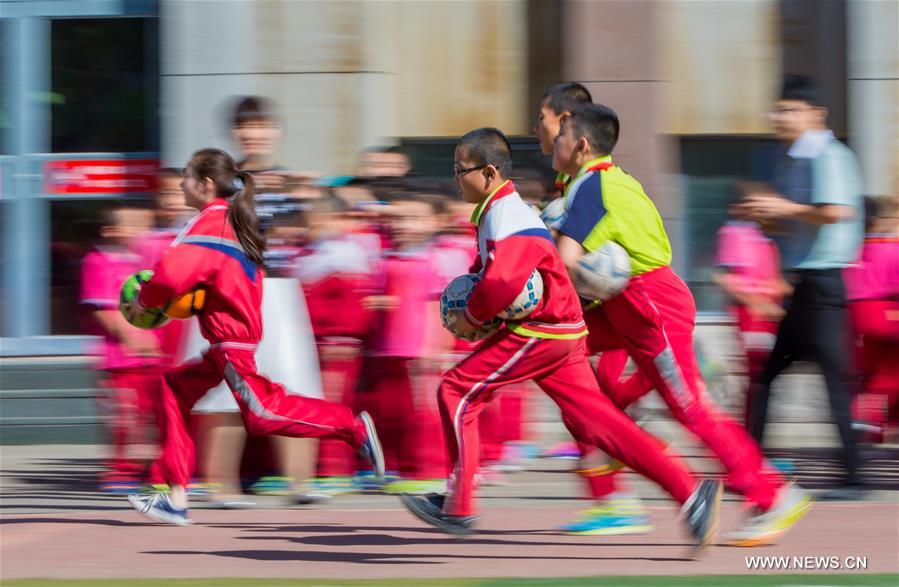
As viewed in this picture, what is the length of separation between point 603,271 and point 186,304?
200cm

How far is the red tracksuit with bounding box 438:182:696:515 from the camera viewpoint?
5.24 meters

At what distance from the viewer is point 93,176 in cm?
1054

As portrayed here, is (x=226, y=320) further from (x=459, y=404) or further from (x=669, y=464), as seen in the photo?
(x=669, y=464)

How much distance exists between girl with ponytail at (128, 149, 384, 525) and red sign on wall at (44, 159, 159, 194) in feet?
13.9

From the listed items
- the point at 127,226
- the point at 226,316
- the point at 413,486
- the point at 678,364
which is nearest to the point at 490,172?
the point at 678,364

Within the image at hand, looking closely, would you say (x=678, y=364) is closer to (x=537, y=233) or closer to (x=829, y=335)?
(x=537, y=233)

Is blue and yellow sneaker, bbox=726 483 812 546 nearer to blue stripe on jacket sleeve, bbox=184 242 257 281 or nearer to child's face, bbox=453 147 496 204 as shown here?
child's face, bbox=453 147 496 204

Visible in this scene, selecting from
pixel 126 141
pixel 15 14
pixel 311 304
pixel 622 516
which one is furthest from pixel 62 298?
pixel 622 516

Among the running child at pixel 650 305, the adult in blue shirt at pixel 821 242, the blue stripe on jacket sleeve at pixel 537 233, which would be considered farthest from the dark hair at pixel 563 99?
the adult in blue shirt at pixel 821 242

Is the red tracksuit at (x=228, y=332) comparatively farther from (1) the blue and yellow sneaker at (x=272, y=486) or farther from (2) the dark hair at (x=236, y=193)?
(1) the blue and yellow sneaker at (x=272, y=486)

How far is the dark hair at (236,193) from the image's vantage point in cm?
637

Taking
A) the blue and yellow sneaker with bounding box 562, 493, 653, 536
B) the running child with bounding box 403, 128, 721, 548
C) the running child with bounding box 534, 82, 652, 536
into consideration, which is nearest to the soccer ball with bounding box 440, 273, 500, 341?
the running child with bounding box 403, 128, 721, 548

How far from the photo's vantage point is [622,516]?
19.8 ft

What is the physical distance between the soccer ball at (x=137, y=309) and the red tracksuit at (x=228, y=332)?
7 centimetres
